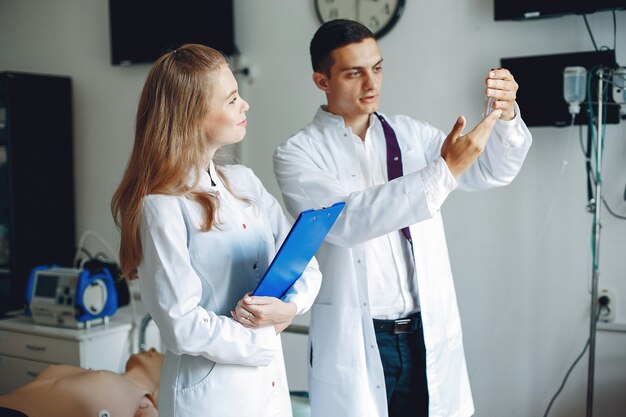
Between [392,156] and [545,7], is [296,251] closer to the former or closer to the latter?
[392,156]

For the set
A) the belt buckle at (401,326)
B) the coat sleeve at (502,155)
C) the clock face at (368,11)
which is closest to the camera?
the coat sleeve at (502,155)

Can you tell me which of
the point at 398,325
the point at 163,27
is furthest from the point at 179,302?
the point at 163,27

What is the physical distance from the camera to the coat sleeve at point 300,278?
1.54 metres

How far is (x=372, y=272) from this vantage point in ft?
6.33

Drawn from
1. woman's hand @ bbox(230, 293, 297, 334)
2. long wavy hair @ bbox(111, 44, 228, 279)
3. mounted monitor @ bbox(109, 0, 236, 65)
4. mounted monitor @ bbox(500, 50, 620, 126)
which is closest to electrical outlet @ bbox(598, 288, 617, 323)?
mounted monitor @ bbox(500, 50, 620, 126)

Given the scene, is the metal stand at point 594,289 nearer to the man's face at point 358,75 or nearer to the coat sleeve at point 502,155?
the coat sleeve at point 502,155

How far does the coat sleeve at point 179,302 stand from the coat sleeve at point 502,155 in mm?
793

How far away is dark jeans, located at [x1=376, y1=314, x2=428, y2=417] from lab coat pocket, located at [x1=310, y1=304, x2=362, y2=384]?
0.27 ft

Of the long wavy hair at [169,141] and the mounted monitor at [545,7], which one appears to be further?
the mounted monitor at [545,7]

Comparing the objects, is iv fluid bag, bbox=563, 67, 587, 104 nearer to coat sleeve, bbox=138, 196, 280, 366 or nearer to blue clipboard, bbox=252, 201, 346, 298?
blue clipboard, bbox=252, 201, 346, 298

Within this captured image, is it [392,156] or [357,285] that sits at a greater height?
[392,156]

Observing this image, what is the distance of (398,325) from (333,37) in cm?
78

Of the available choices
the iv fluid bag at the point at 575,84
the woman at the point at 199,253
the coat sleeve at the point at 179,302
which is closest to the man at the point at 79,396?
the woman at the point at 199,253

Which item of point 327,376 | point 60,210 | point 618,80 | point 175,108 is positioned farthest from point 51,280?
point 618,80
